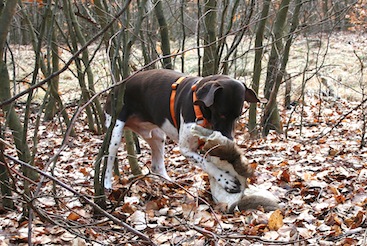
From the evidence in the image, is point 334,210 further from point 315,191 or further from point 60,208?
point 60,208

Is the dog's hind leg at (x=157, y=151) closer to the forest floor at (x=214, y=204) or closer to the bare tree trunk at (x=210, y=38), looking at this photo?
the forest floor at (x=214, y=204)

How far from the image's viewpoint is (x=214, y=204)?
15.7 feet

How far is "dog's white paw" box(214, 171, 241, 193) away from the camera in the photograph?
462 cm

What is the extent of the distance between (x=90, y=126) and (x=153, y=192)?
4.92 meters

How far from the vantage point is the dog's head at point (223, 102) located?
15.6 feet

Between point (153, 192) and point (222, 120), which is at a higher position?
point (222, 120)

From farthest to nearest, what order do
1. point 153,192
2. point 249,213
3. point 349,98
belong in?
point 349,98 → point 153,192 → point 249,213

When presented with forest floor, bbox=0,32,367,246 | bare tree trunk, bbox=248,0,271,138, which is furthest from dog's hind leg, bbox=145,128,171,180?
bare tree trunk, bbox=248,0,271,138

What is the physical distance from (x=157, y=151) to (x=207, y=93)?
1.83m

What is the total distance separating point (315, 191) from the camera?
4805 mm

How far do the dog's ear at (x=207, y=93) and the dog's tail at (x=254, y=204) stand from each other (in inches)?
37.4

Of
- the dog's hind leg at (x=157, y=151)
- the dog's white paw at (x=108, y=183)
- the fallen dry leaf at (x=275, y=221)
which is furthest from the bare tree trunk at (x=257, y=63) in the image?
the fallen dry leaf at (x=275, y=221)

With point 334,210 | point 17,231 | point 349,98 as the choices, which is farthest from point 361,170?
point 349,98

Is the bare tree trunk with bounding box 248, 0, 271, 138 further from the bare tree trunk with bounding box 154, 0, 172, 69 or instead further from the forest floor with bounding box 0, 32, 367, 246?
the bare tree trunk with bounding box 154, 0, 172, 69
